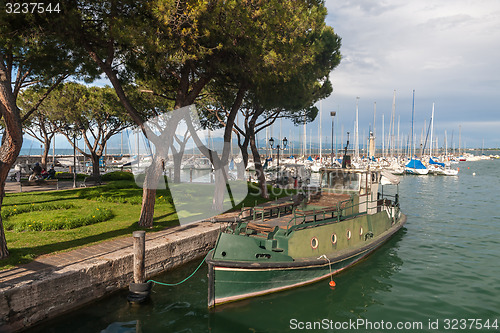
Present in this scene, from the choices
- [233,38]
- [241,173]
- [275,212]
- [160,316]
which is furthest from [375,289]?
[241,173]

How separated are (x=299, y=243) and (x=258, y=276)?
180 cm

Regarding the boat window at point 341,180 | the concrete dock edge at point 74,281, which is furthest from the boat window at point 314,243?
the concrete dock edge at point 74,281

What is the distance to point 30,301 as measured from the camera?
289 inches

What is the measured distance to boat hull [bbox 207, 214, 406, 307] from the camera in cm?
866

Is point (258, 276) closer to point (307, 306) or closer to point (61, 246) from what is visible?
point (307, 306)

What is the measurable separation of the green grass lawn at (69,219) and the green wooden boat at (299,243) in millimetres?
5234

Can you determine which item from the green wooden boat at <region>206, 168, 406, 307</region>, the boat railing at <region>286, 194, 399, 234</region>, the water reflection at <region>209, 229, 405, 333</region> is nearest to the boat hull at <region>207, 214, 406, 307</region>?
the green wooden boat at <region>206, 168, 406, 307</region>

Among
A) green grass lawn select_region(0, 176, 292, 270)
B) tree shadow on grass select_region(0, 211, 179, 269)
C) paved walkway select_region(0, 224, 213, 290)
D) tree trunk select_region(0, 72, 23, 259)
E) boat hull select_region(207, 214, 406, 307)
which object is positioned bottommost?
boat hull select_region(207, 214, 406, 307)

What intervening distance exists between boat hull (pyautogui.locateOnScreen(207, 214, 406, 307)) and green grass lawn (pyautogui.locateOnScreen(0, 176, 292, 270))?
5.32 metres

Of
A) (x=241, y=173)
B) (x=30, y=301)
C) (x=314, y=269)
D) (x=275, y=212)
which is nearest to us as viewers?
(x=30, y=301)

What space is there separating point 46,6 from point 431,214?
87.4 feet

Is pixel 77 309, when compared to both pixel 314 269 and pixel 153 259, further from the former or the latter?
pixel 314 269

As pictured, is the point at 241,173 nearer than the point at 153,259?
No

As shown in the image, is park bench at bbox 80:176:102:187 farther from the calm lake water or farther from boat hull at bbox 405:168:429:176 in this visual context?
boat hull at bbox 405:168:429:176
